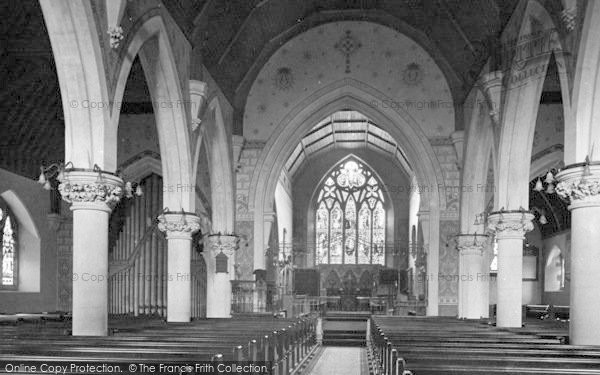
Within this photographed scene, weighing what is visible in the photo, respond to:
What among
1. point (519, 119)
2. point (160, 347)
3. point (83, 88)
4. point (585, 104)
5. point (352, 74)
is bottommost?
point (160, 347)

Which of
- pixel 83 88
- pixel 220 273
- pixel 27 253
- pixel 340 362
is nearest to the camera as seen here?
pixel 83 88

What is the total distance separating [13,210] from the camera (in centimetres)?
1941

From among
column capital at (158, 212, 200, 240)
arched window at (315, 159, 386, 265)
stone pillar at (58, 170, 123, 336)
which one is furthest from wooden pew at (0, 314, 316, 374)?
arched window at (315, 159, 386, 265)

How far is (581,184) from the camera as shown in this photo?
392 inches

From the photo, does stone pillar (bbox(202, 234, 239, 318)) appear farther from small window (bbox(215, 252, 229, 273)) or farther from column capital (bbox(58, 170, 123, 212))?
column capital (bbox(58, 170, 123, 212))

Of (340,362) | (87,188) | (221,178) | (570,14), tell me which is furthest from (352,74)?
(87,188)

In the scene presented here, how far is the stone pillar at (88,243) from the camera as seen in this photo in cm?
991

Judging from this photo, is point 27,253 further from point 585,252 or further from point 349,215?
point 349,215

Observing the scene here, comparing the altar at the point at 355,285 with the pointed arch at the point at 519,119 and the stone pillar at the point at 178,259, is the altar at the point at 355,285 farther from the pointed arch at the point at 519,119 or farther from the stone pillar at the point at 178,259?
the pointed arch at the point at 519,119

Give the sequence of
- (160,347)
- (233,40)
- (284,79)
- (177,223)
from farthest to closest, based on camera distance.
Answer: (284,79)
(233,40)
(177,223)
(160,347)

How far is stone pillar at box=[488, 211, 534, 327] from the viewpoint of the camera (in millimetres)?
14195

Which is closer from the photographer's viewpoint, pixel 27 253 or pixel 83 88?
pixel 83 88

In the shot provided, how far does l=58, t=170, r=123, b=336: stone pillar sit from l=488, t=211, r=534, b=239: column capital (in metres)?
7.67

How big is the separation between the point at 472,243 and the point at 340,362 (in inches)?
227
